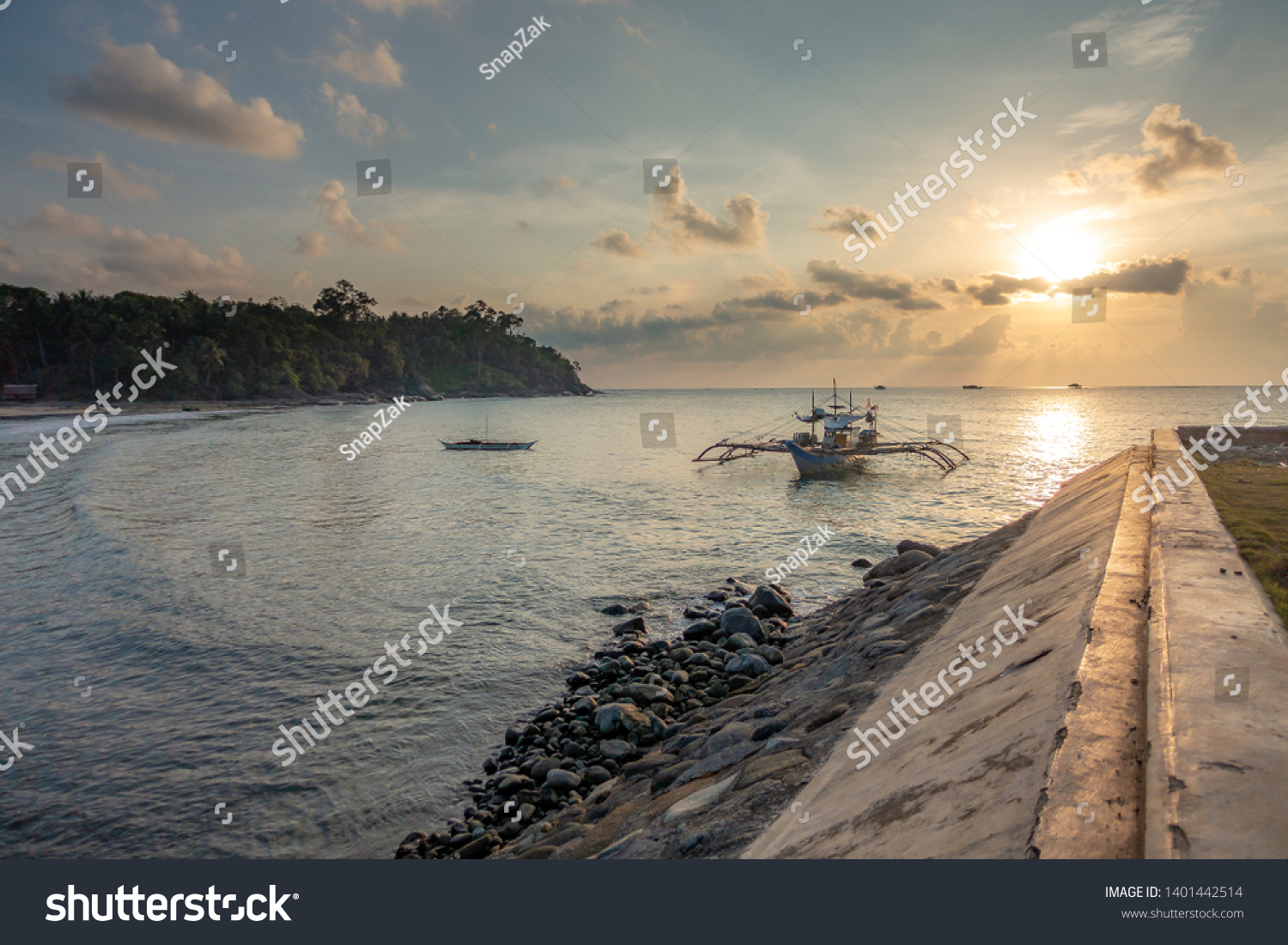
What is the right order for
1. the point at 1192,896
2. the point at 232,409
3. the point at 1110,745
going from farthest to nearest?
the point at 232,409, the point at 1110,745, the point at 1192,896

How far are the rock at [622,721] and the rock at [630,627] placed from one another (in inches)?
177

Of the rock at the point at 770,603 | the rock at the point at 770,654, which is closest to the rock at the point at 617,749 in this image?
the rock at the point at 770,654

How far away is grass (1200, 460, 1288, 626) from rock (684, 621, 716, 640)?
8565 millimetres

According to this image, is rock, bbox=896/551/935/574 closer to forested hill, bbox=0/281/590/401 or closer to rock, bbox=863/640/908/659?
rock, bbox=863/640/908/659

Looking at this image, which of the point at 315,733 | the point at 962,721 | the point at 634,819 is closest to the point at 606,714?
the point at 634,819

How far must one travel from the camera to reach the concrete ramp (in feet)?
9.25

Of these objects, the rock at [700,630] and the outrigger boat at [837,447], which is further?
the outrigger boat at [837,447]

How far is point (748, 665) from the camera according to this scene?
36.1 feet

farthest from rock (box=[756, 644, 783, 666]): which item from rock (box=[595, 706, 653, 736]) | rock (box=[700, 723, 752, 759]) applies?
rock (box=[700, 723, 752, 759])

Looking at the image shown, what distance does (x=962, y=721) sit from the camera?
434 centimetres

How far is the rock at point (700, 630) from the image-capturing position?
13.2m

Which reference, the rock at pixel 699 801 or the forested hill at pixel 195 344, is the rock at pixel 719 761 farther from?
the forested hill at pixel 195 344

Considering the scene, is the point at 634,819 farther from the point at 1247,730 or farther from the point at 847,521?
the point at 847,521

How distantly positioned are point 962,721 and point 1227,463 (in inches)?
699
